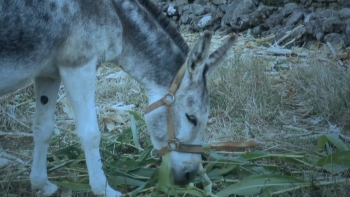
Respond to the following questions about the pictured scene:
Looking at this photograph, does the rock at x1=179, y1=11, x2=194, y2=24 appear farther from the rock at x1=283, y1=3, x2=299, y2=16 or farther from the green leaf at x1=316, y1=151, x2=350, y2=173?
the green leaf at x1=316, y1=151, x2=350, y2=173

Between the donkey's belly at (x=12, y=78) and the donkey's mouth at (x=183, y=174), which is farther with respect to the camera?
the donkey's mouth at (x=183, y=174)

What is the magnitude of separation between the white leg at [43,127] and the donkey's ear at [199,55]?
1035mm

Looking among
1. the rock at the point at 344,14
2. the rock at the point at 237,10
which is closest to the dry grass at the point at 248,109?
the rock at the point at 344,14

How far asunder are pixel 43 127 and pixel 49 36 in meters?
0.91

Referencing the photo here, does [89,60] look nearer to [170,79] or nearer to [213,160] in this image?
[170,79]

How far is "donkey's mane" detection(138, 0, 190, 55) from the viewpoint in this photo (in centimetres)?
404

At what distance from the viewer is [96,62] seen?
12.1ft

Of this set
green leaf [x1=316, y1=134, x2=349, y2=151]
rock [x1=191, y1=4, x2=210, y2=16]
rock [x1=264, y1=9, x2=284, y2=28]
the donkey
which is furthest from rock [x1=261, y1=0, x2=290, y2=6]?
the donkey

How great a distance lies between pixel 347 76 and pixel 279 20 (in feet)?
11.8

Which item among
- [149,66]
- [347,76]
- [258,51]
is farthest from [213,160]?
[258,51]

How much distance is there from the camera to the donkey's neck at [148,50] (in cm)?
392

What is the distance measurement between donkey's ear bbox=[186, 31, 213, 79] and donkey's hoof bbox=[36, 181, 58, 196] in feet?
4.26

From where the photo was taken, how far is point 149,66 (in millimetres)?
3988

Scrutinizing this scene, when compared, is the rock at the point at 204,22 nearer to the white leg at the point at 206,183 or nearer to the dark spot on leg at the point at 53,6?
the white leg at the point at 206,183
